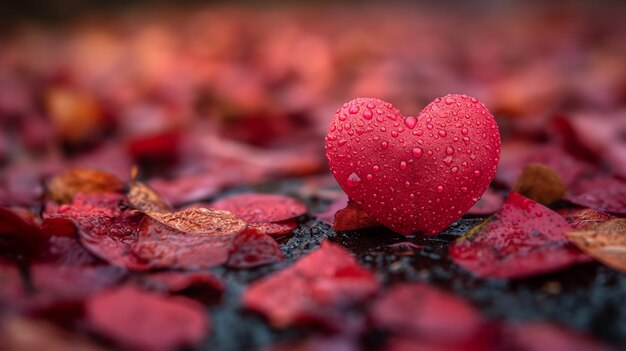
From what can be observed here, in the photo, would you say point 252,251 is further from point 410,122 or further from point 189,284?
point 410,122

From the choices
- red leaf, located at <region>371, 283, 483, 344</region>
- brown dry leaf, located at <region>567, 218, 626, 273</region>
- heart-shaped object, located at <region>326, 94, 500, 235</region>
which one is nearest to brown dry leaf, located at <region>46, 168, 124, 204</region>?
heart-shaped object, located at <region>326, 94, 500, 235</region>

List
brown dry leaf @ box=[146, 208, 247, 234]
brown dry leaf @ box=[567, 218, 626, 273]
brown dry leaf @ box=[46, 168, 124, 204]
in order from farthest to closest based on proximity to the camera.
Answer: brown dry leaf @ box=[46, 168, 124, 204], brown dry leaf @ box=[146, 208, 247, 234], brown dry leaf @ box=[567, 218, 626, 273]

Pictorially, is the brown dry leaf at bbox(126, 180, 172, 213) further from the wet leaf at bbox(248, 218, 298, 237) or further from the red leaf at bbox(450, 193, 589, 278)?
the red leaf at bbox(450, 193, 589, 278)

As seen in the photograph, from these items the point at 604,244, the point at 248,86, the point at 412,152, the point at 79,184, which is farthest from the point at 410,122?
the point at 248,86

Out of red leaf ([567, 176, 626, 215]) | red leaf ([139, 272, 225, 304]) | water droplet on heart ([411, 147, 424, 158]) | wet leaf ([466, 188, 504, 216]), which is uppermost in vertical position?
water droplet on heart ([411, 147, 424, 158])

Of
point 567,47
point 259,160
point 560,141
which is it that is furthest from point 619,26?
point 259,160

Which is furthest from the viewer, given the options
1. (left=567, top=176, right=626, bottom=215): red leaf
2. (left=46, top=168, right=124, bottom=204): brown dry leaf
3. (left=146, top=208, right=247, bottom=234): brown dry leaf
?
(left=46, top=168, right=124, bottom=204): brown dry leaf
